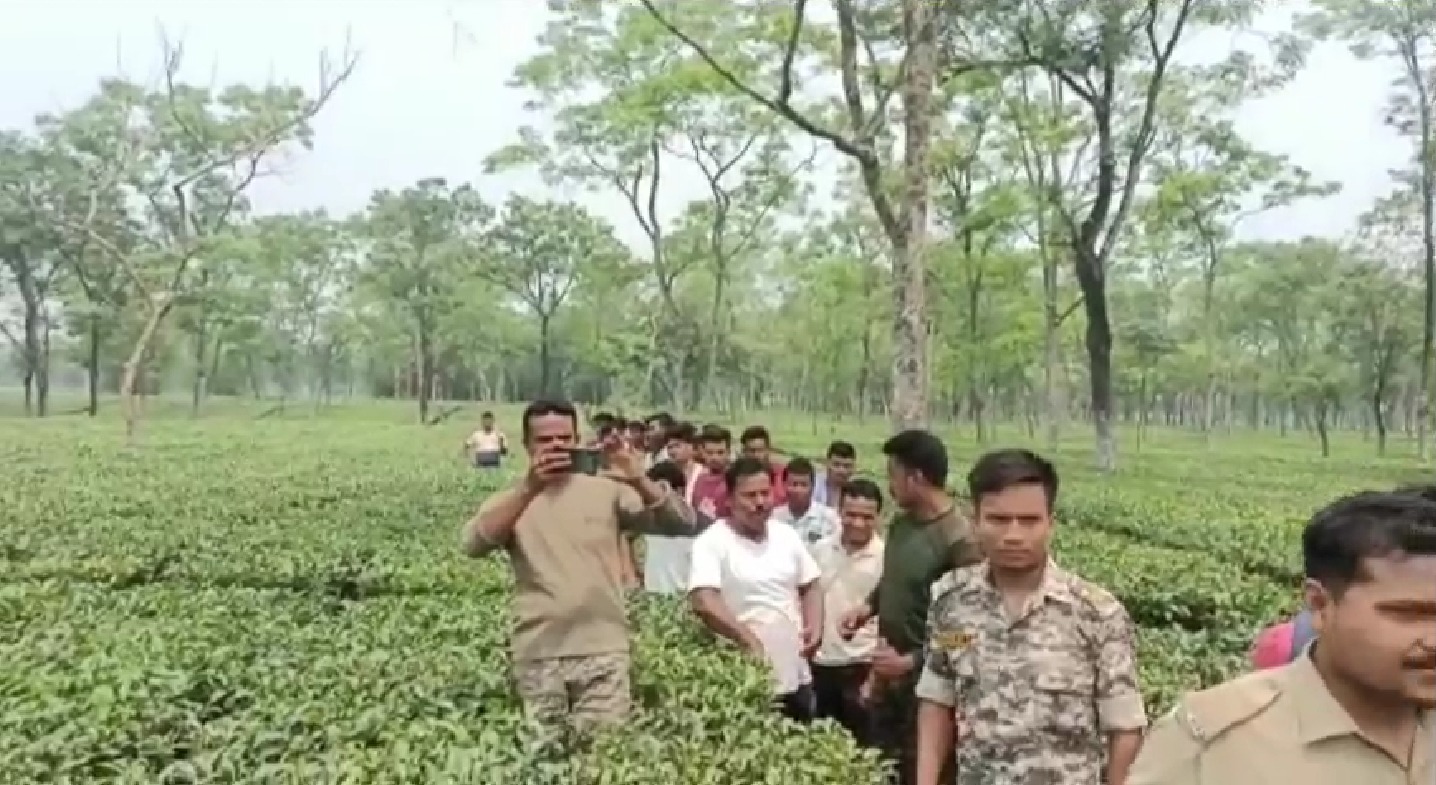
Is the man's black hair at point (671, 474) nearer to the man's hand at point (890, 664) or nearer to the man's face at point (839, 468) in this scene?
the man's face at point (839, 468)

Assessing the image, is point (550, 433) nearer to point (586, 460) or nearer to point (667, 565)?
point (586, 460)

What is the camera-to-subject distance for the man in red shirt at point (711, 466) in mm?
7488

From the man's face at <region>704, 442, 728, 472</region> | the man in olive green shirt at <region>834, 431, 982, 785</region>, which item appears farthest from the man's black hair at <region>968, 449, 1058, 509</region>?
the man's face at <region>704, 442, 728, 472</region>

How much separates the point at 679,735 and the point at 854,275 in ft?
93.2

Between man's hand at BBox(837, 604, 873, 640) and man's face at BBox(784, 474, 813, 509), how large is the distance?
1.06m

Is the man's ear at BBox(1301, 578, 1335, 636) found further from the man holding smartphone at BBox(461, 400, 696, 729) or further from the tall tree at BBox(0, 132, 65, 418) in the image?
the tall tree at BBox(0, 132, 65, 418)

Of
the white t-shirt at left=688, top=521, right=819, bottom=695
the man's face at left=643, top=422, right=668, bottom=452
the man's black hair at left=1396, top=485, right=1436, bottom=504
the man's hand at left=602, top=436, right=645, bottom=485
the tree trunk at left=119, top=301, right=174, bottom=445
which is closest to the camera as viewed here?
the man's black hair at left=1396, top=485, right=1436, bottom=504

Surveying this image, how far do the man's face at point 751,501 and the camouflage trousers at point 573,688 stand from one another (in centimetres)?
77

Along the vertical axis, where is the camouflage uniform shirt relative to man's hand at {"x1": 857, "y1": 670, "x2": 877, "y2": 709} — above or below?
above

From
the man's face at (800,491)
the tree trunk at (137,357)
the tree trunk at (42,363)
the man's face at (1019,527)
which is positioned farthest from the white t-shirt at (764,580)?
the tree trunk at (42,363)

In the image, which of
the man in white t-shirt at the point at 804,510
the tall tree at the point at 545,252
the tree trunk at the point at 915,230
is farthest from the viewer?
the tall tree at the point at 545,252

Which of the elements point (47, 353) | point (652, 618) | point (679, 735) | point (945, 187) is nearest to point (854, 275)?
point (945, 187)

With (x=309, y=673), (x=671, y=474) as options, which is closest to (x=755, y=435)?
(x=671, y=474)

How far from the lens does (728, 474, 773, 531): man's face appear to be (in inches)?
188
